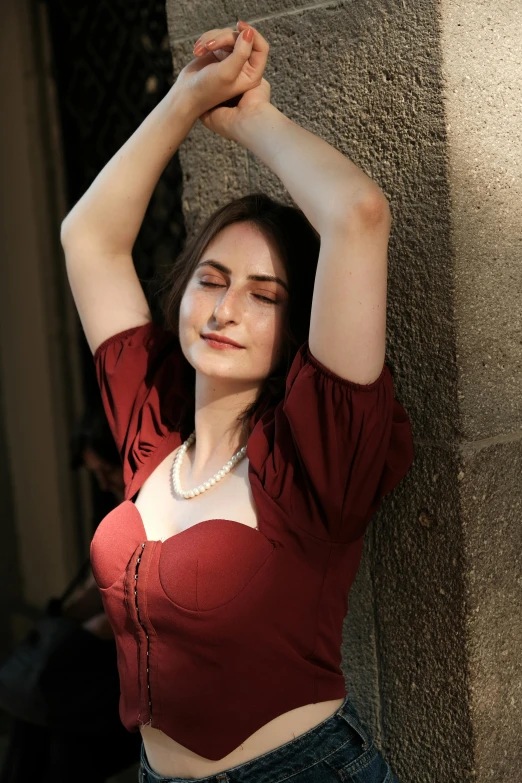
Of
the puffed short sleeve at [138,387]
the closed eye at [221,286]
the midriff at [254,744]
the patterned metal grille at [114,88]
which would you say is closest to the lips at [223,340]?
the closed eye at [221,286]

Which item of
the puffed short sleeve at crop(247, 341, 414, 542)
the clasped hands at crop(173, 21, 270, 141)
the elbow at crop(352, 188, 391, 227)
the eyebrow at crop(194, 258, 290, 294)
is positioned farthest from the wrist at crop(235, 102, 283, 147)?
the puffed short sleeve at crop(247, 341, 414, 542)

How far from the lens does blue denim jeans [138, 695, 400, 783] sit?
173 cm

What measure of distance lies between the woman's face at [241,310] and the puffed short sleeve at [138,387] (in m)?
0.28

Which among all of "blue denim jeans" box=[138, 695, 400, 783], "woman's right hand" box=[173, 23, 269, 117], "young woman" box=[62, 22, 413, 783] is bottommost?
"blue denim jeans" box=[138, 695, 400, 783]

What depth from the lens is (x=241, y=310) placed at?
5.92 feet

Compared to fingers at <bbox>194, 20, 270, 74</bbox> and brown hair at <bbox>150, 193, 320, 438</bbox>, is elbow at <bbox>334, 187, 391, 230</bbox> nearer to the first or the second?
brown hair at <bbox>150, 193, 320, 438</bbox>

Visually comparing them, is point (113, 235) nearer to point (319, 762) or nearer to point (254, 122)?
point (254, 122)

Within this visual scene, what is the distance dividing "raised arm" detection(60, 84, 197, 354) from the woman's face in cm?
32

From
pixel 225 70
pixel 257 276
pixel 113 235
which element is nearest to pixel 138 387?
pixel 113 235

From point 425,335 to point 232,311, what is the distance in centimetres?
43

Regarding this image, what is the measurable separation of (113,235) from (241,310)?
0.50 metres

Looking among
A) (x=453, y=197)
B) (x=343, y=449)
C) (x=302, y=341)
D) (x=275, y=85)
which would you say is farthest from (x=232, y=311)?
(x=275, y=85)

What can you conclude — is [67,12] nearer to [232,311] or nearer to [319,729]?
[232,311]

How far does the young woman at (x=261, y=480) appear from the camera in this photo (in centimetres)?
163
